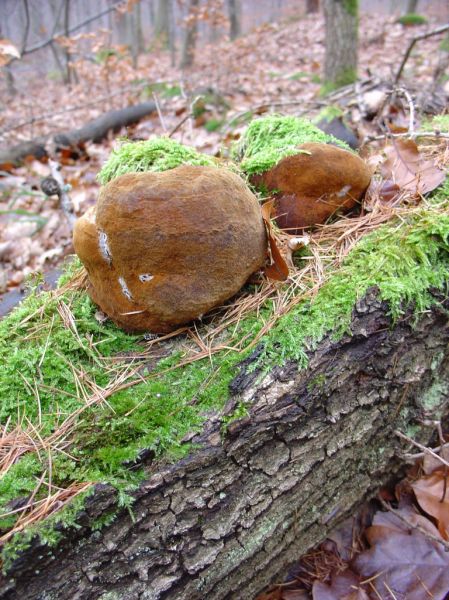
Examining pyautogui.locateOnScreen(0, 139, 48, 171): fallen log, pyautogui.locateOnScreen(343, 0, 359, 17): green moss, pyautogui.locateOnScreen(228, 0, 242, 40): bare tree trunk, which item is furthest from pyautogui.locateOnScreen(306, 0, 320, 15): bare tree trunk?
pyautogui.locateOnScreen(0, 139, 48, 171): fallen log

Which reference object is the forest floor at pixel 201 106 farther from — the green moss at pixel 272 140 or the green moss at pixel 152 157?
the green moss at pixel 152 157

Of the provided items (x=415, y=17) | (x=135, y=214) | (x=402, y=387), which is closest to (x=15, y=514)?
(x=135, y=214)

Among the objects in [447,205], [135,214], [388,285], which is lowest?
[388,285]

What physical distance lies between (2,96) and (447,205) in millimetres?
15000

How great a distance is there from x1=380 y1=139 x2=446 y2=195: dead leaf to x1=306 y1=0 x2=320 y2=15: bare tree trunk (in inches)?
851

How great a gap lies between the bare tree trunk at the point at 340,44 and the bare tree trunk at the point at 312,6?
16.2m

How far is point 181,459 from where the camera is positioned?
60.4 inches

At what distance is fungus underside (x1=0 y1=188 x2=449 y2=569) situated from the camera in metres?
1.50

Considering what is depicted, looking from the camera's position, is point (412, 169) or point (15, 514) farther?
point (412, 169)

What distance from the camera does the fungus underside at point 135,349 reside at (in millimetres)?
1504

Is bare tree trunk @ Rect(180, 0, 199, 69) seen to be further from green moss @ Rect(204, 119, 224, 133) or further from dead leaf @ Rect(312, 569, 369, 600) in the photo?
dead leaf @ Rect(312, 569, 369, 600)

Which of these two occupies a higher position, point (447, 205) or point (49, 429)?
point (447, 205)

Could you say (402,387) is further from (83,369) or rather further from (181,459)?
(83,369)

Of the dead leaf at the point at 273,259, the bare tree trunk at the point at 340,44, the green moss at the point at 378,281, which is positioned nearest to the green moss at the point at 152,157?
the dead leaf at the point at 273,259
